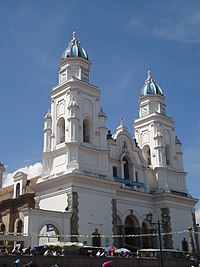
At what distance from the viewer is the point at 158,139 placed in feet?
182

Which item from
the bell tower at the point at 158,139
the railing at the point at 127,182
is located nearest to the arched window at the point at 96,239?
the railing at the point at 127,182

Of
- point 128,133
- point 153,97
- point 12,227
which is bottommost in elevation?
point 12,227

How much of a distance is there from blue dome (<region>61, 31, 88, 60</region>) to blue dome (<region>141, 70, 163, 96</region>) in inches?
497

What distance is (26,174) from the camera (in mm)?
52844

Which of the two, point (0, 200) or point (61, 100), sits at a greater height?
point (61, 100)

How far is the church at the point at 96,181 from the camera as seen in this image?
4141 cm

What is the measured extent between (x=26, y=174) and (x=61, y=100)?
11.8 m

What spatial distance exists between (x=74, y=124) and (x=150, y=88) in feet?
62.2

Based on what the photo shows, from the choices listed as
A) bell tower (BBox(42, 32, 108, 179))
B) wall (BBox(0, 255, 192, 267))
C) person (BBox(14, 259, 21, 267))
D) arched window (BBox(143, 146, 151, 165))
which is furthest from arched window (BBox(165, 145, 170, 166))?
person (BBox(14, 259, 21, 267))

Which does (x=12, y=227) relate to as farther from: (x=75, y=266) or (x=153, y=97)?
(x=153, y=97)

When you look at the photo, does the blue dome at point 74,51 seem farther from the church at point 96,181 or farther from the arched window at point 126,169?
the arched window at point 126,169

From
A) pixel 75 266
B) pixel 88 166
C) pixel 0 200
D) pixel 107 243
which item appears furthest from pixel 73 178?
pixel 0 200

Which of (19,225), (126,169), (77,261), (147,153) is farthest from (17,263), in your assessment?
(147,153)

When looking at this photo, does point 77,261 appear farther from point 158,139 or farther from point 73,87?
point 158,139
